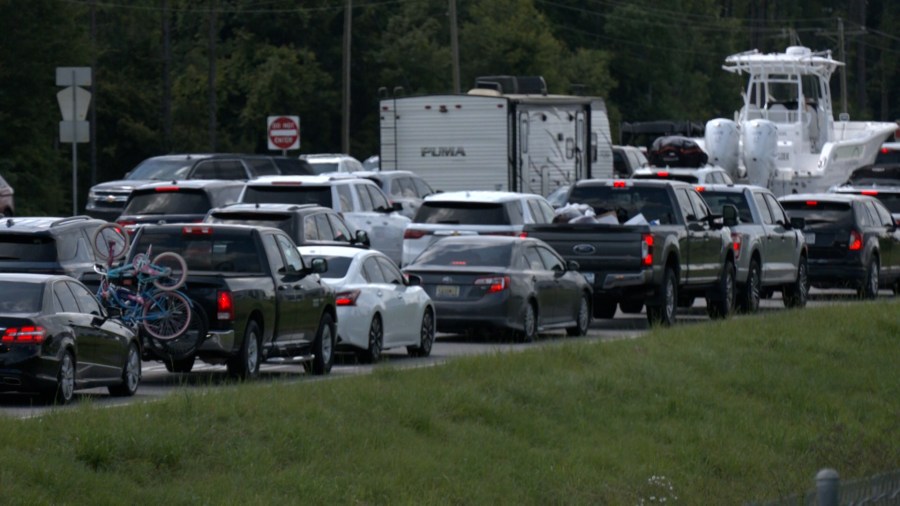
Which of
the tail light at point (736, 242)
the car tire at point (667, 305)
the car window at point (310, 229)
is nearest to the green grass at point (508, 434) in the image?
the car tire at point (667, 305)

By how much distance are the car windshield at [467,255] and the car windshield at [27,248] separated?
5570mm

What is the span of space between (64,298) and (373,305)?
5.05 meters

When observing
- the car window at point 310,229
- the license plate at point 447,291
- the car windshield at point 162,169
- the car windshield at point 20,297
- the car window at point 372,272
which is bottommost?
the license plate at point 447,291

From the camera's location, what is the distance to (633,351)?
1809cm

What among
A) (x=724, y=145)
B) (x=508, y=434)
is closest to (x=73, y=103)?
(x=724, y=145)

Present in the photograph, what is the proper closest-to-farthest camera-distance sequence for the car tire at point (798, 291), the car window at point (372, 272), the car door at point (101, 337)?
1. the car door at point (101, 337)
2. the car window at point (372, 272)
3. the car tire at point (798, 291)

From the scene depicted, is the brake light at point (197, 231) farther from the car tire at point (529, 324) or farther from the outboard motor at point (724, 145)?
the outboard motor at point (724, 145)

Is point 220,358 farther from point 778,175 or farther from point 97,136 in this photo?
point 97,136

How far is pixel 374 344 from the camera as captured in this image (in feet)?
67.9

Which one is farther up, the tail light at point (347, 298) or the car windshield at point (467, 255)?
the car windshield at point (467, 255)

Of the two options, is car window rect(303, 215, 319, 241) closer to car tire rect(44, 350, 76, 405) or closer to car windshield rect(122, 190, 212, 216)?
car windshield rect(122, 190, 212, 216)

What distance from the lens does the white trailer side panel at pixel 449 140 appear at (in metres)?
38.3

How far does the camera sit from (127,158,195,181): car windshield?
36125 millimetres

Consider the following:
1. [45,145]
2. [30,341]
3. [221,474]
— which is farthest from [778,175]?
[221,474]
